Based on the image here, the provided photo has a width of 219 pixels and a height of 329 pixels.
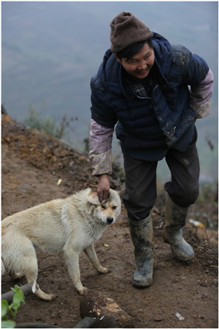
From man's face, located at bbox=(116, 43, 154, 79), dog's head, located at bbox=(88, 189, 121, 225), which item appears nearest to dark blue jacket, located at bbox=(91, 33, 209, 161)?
man's face, located at bbox=(116, 43, 154, 79)

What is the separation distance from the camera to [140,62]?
3.15 meters

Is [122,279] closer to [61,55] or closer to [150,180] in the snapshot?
[150,180]

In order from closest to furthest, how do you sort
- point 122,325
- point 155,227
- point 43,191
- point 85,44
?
point 122,325
point 155,227
point 43,191
point 85,44

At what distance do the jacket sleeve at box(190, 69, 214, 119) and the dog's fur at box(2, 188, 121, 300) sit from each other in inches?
44.7

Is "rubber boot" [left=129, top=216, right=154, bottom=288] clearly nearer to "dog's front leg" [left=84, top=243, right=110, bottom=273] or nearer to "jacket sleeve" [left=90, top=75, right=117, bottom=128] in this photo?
"dog's front leg" [left=84, top=243, right=110, bottom=273]

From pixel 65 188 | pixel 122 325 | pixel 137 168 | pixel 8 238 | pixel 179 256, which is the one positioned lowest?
pixel 65 188

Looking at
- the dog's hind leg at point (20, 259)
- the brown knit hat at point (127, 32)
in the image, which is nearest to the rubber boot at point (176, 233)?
the dog's hind leg at point (20, 259)

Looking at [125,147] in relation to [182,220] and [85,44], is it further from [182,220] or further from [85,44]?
[85,44]

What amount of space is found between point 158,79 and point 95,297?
6.16 feet

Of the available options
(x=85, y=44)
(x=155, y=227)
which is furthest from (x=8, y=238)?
(x=85, y=44)

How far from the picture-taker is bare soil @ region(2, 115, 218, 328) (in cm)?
359

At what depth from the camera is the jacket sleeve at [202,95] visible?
12.3 ft

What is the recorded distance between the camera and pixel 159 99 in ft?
11.4

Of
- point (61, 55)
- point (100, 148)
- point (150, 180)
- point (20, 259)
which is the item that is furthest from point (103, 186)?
point (61, 55)
